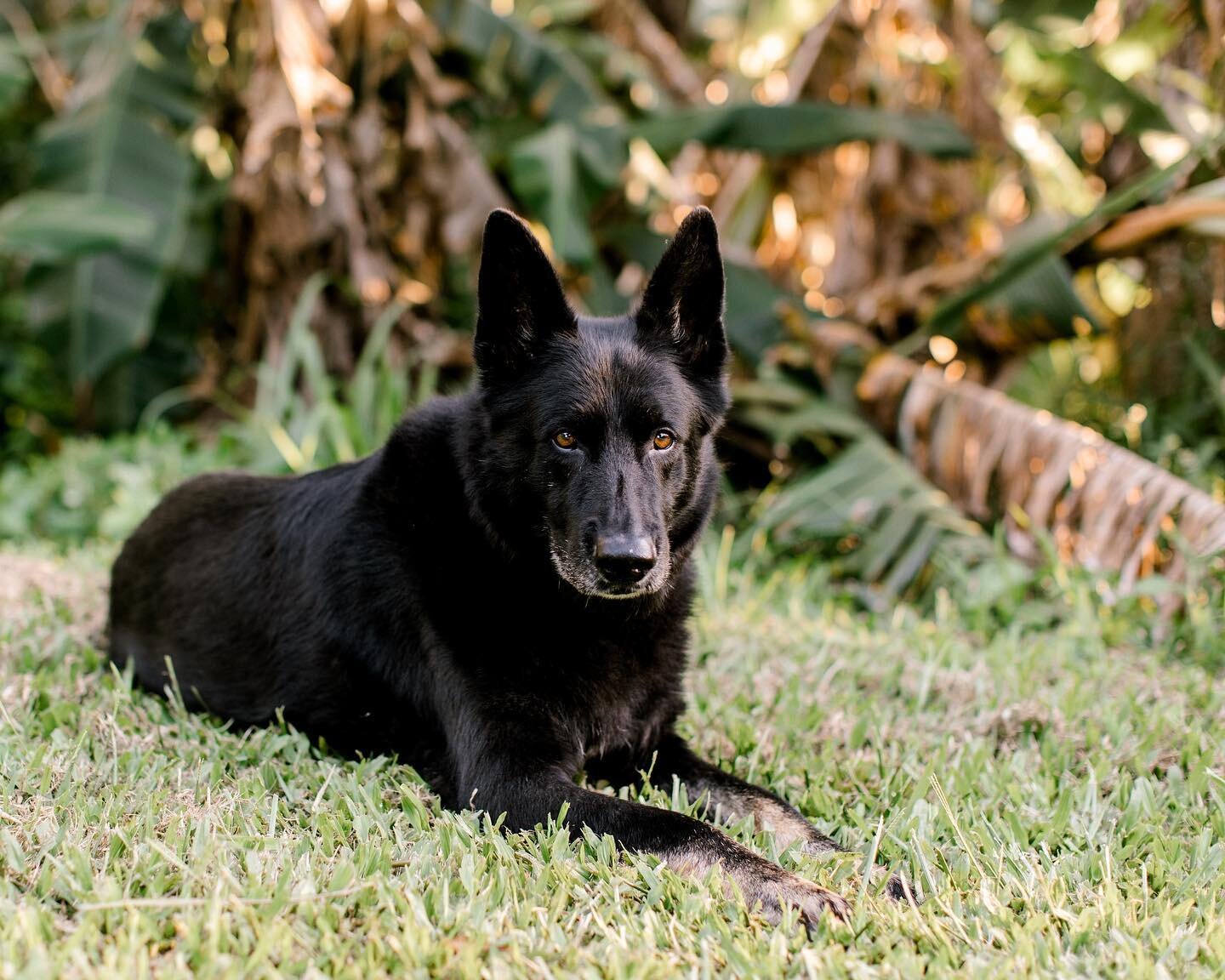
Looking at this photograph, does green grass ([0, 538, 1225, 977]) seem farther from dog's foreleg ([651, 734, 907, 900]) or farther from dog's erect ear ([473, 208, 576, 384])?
dog's erect ear ([473, 208, 576, 384])

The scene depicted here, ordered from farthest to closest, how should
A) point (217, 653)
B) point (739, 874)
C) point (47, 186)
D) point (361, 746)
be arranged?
point (47, 186) → point (217, 653) → point (361, 746) → point (739, 874)

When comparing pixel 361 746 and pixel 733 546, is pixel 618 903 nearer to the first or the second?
pixel 361 746

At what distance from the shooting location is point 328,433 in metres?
5.64

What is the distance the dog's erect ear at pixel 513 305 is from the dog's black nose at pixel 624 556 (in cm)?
63

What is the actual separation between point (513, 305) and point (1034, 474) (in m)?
2.98

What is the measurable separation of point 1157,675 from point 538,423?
2.36 m

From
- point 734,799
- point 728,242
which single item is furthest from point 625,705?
point 728,242

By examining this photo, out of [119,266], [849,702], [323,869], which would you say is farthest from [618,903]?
[119,266]

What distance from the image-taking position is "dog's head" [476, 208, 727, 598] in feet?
8.66

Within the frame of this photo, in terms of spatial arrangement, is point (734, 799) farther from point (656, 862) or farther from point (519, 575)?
point (519, 575)

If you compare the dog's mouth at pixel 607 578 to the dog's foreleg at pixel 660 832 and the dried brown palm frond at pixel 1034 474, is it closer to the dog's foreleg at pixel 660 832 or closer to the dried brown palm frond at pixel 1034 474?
the dog's foreleg at pixel 660 832

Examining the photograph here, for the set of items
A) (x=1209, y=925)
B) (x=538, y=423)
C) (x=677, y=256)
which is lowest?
(x=1209, y=925)

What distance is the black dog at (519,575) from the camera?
2637 millimetres

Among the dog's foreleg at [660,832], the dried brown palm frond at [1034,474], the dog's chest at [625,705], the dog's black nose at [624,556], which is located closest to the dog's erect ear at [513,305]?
the dog's black nose at [624,556]
